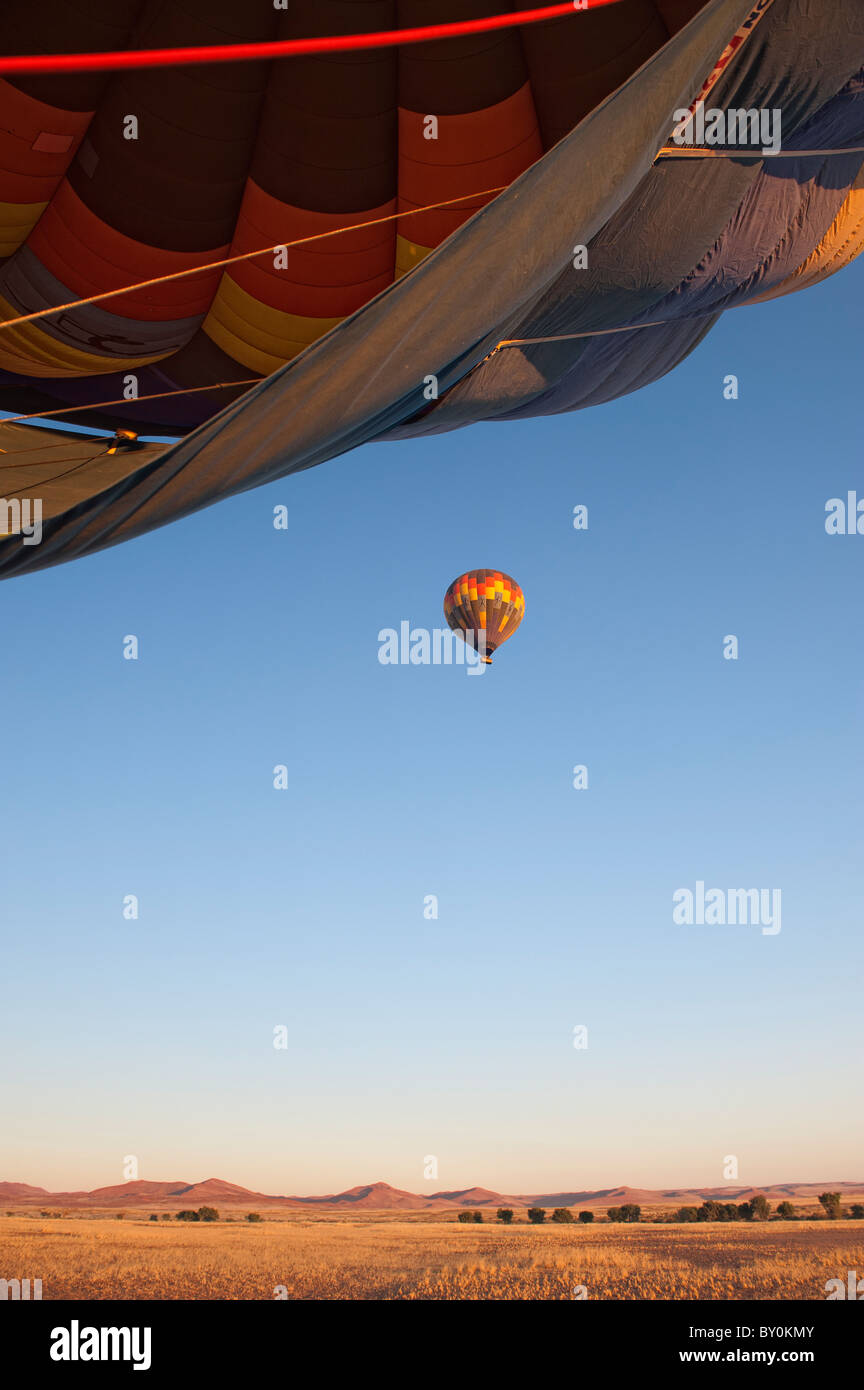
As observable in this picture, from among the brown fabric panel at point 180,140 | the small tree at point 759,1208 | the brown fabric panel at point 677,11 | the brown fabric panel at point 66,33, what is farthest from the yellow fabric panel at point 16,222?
the small tree at point 759,1208

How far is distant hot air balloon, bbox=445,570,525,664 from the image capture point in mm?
19953

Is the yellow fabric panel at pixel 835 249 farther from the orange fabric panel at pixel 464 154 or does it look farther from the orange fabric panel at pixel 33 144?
the orange fabric panel at pixel 33 144

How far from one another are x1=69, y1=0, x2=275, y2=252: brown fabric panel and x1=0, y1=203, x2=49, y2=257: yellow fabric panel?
0.27m

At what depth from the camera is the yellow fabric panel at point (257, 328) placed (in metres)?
5.76

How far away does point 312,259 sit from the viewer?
5.63 m

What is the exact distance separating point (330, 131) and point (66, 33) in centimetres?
132

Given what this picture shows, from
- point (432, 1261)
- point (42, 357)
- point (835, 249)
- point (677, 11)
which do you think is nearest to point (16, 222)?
point (42, 357)

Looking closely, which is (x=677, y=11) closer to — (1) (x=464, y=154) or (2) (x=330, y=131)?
(1) (x=464, y=154)

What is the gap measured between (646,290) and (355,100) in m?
1.99

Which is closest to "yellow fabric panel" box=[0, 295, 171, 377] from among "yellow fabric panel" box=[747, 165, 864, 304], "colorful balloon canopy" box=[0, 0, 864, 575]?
"colorful balloon canopy" box=[0, 0, 864, 575]

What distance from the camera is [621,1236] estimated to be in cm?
2016

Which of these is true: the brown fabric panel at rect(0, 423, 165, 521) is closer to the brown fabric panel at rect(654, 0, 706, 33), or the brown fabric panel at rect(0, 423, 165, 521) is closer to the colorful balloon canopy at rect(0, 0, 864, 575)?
the colorful balloon canopy at rect(0, 0, 864, 575)
